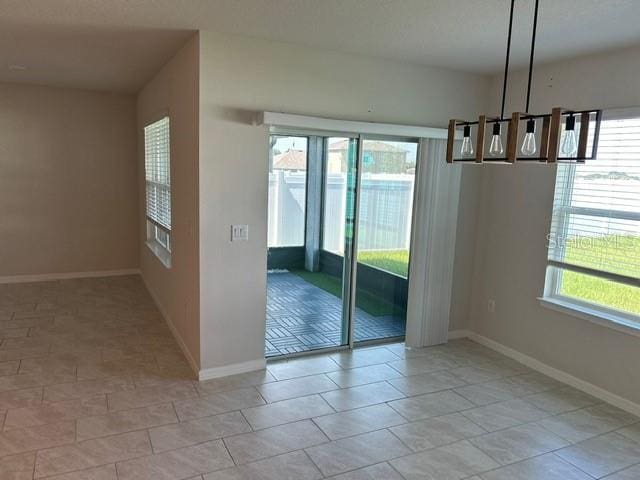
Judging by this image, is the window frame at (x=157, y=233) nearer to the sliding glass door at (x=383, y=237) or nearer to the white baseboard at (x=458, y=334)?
the sliding glass door at (x=383, y=237)

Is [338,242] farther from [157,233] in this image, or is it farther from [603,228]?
[157,233]

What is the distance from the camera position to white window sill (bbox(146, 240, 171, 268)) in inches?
191

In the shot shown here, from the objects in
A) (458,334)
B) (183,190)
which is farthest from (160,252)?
(458,334)

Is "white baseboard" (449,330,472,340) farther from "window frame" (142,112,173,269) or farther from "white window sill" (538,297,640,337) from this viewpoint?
"window frame" (142,112,173,269)

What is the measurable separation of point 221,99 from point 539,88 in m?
2.63

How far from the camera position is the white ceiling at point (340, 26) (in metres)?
2.65

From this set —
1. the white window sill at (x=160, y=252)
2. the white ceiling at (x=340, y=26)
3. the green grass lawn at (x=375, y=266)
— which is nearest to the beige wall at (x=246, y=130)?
the white ceiling at (x=340, y=26)

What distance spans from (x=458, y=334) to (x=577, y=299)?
125cm

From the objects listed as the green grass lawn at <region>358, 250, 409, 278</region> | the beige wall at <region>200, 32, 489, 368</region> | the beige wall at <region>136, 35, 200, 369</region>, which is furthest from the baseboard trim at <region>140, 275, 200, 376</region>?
the green grass lawn at <region>358, 250, 409, 278</region>

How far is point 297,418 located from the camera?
10.1 ft

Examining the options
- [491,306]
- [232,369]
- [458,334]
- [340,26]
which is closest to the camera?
[340,26]

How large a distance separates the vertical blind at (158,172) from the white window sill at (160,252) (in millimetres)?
302

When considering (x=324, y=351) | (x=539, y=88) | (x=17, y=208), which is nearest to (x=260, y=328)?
(x=324, y=351)

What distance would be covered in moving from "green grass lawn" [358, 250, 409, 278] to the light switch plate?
114 cm
